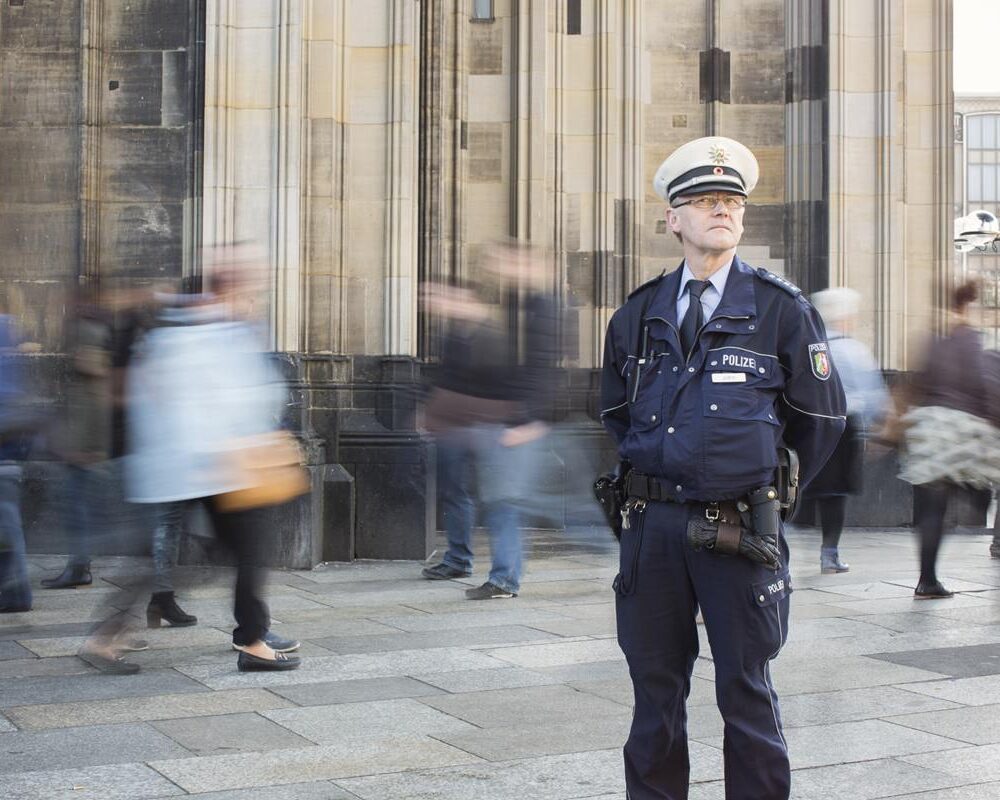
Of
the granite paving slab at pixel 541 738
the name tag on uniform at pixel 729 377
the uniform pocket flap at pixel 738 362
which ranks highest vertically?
the uniform pocket flap at pixel 738 362

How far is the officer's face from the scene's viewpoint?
11.9 feet

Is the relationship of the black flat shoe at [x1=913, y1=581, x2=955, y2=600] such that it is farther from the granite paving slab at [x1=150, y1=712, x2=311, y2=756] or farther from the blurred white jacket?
the granite paving slab at [x1=150, y1=712, x2=311, y2=756]

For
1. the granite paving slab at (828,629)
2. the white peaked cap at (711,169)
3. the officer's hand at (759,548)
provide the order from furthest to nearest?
1. the granite paving slab at (828,629)
2. the white peaked cap at (711,169)
3. the officer's hand at (759,548)

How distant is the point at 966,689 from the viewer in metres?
6.07

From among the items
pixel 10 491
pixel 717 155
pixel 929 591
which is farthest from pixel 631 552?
pixel 929 591

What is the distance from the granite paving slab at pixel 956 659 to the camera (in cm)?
647

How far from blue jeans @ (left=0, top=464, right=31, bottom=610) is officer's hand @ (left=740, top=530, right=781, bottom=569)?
519cm

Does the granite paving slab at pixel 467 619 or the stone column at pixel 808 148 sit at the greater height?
the stone column at pixel 808 148

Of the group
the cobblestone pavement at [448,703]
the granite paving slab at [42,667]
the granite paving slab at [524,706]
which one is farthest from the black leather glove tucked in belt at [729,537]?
the granite paving slab at [42,667]

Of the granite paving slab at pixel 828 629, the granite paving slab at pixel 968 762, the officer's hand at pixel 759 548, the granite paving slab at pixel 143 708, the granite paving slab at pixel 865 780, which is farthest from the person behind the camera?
the granite paving slab at pixel 828 629

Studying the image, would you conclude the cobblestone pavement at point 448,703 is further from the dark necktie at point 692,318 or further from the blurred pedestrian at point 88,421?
the dark necktie at point 692,318

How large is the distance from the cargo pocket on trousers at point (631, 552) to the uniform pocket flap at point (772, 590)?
0.31 metres

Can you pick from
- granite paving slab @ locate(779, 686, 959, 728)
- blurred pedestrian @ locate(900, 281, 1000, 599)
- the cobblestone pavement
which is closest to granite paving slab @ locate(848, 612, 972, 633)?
the cobblestone pavement

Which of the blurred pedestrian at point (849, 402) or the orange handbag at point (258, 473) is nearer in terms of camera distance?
the orange handbag at point (258, 473)
